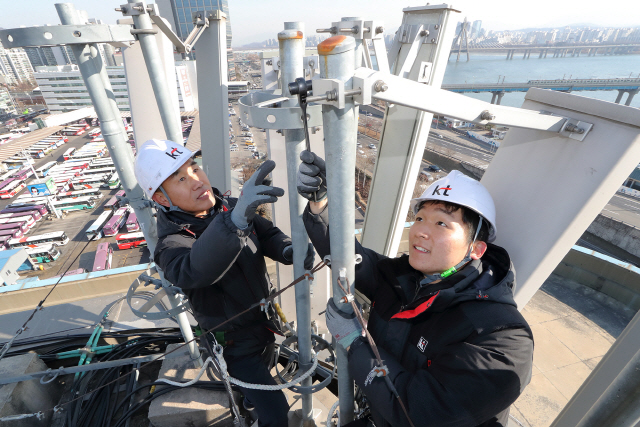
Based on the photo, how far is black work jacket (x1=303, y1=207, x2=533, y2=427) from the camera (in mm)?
1630

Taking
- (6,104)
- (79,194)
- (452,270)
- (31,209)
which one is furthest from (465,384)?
(6,104)

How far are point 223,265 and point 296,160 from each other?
0.90 m

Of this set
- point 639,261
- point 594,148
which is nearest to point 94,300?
point 594,148

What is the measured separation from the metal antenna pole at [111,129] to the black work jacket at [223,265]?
0.75 m

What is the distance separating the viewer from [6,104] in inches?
2447

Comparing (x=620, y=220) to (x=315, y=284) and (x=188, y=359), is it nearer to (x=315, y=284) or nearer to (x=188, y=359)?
(x=315, y=284)

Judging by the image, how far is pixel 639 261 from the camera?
690 inches

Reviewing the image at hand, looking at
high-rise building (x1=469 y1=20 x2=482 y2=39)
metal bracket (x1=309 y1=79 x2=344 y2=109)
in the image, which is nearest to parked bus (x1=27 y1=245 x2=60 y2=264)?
metal bracket (x1=309 y1=79 x2=344 y2=109)

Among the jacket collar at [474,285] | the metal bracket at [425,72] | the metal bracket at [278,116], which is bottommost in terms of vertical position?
the jacket collar at [474,285]

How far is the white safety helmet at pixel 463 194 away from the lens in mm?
2020

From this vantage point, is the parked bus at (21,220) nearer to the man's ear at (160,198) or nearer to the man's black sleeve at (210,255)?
the man's ear at (160,198)

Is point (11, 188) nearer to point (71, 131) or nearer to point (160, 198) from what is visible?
point (71, 131)

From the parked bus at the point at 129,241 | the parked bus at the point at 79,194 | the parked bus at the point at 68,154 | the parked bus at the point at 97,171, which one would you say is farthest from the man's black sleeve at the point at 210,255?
the parked bus at the point at 68,154

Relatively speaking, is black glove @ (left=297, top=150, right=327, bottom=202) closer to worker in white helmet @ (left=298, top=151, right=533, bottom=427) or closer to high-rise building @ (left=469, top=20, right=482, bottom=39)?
worker in white helmet @ (left=298, top=151, right=533, bottom=427)
